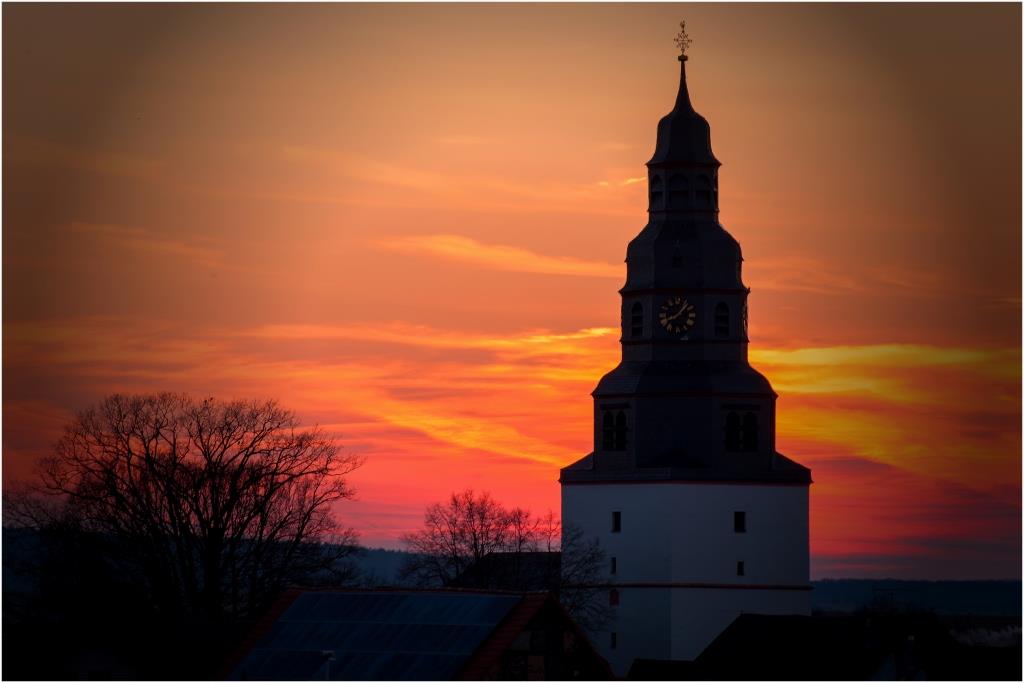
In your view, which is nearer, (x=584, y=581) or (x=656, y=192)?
(x=584, y=581)

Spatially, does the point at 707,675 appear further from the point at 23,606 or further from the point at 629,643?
the point at 23,606

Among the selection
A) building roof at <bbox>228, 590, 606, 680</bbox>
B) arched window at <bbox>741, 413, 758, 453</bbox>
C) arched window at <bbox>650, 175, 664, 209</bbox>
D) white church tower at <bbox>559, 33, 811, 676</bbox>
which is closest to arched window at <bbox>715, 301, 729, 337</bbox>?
white church tower at <bbox>559, 33, 811, 676</bbox>

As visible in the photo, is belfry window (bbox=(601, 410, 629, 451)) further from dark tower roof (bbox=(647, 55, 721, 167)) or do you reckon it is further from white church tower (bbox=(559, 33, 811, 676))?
dark tower roof (bbox=(647, 55, 721, 167))

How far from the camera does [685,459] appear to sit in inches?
4560

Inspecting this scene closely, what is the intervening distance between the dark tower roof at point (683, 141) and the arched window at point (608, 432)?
9794 millimetres

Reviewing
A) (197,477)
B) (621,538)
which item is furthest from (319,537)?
(621,538)

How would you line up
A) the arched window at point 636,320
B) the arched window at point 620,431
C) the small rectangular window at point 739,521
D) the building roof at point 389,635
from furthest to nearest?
the arched window at point 636,320
the arched window at point 620,431
the small rectangular window at point 739,521
the building roof at point 389,635

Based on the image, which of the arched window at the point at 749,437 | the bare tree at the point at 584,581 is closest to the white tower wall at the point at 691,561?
the bare tree at the point at 584,581

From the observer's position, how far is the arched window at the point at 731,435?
116188mm

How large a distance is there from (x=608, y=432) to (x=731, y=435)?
4.70 meters

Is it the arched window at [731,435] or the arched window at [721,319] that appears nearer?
the arched window at [731,435]

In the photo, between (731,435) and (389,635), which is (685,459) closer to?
(731,435)

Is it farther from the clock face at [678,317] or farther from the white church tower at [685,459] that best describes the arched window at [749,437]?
the clock face at [678,317]

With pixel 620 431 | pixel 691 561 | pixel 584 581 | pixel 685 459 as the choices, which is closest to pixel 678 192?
pixel 620 431
